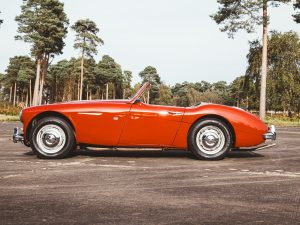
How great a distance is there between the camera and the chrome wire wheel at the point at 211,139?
5.41 m

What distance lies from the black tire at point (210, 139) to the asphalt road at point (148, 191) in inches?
6.6

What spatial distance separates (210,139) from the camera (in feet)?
17.8

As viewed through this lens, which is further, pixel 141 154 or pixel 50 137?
pixel 141 154

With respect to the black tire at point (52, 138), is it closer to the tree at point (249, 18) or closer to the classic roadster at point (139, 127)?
the classic roadster at point (139, 127)

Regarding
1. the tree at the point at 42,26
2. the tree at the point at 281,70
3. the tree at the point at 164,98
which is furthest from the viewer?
the tree at the point at 42,26

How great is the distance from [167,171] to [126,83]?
328 ft

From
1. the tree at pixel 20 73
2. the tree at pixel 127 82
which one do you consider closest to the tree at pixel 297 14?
the tree at pixel 20 73

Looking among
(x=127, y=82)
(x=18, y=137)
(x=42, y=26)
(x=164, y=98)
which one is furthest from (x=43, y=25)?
(x=127, y=82)

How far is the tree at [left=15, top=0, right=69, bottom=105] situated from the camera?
37.9m

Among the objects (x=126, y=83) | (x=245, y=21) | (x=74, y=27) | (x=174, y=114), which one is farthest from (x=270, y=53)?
(x=126, y=83)

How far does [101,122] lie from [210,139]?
1.70m

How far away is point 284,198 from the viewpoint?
307 cm

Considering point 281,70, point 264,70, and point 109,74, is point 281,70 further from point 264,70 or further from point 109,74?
point 109,74

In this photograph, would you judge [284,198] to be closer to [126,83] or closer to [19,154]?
[19,154]
